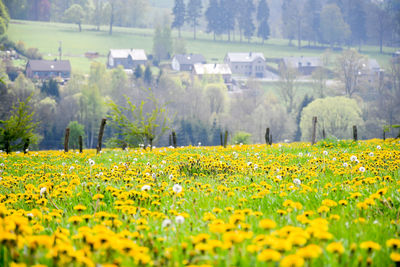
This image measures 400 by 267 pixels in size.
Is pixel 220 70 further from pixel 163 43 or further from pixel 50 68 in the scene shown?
pixel 50 68

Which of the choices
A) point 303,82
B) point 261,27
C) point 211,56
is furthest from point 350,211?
point 261,27

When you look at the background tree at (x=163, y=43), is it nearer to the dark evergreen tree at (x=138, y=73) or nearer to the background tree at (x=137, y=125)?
the dark evergreen tree at (x=138, y=73)

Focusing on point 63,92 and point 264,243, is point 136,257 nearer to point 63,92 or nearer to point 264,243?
point 264,243

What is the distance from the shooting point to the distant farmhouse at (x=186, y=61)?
16575 cm

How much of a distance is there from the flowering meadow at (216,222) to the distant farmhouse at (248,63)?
15873 cm

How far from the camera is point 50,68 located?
134000 mm

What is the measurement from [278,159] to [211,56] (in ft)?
544

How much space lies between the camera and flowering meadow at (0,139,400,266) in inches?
99.0

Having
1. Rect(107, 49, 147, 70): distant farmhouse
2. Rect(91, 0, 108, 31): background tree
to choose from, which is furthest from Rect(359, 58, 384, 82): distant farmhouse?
Rect(91, 0, 108, 31): background tree

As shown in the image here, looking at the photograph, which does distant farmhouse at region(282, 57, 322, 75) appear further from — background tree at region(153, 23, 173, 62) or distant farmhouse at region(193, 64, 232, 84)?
background tree at region(153, 23, 173, 62)

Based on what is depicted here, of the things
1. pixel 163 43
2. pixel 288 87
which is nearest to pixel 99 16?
pixel 163 43

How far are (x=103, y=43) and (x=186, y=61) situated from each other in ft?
122

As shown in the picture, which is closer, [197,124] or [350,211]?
[350,211]

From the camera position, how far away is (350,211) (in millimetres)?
4496
